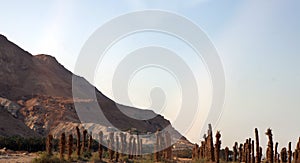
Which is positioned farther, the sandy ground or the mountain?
the mountain

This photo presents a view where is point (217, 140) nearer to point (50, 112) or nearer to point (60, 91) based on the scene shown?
point (50, 112)

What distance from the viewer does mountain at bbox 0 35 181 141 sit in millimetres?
95475

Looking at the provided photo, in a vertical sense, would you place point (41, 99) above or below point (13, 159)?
above

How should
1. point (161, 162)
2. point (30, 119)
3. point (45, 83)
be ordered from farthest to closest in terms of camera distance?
point (45, 83) → point (30, 119) → point (161, 162)

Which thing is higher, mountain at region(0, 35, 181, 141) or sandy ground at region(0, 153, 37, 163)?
mountain at region(0, 35, 181, 141)

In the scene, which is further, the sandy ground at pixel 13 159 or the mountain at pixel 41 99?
the mountain at pixel 41 99

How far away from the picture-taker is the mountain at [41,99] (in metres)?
95.5

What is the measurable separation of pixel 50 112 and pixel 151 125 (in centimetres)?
3949

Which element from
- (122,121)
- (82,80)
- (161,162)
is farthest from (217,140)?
(82,80)

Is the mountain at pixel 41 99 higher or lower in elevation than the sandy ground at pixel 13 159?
higher

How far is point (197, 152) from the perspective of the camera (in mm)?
55000

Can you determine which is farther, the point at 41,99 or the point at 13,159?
the point at 41,99

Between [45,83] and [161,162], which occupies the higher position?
[45,83]

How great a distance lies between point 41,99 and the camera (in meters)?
108
